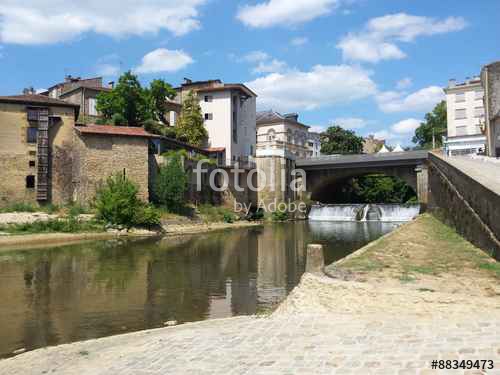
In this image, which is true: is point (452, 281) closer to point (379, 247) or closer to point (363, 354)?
point (363, 354)

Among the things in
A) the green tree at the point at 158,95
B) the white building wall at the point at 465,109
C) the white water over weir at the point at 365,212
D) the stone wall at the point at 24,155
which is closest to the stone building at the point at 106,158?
the stone wall at the point at 24,155

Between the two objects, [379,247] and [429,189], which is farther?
[429,189]

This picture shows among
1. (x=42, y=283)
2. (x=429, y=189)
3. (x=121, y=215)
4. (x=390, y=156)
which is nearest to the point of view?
(x=42, y=283)

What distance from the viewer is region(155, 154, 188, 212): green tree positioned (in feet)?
116

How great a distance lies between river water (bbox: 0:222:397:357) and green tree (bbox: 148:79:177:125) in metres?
23.3

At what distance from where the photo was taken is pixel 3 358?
831 cm

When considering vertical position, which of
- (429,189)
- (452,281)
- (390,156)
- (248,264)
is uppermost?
(390,156)

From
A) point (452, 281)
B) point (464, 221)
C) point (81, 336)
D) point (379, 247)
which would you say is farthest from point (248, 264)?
point (452, 281)

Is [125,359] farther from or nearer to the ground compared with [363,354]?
nearer to the ground

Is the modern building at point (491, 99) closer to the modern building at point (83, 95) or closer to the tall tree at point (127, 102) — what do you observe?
the tall tree at point (127, 102)

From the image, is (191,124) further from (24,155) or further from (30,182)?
(30,182)

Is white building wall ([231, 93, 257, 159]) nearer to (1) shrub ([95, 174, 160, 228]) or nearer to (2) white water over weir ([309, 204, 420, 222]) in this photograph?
(2) white water over weir ([309, 204, 420, 222])

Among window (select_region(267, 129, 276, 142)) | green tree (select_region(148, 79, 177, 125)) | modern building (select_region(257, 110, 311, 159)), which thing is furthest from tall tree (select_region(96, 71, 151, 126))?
window (select_region(267, 129, 276, 142))

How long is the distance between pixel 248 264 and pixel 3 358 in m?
12.0
